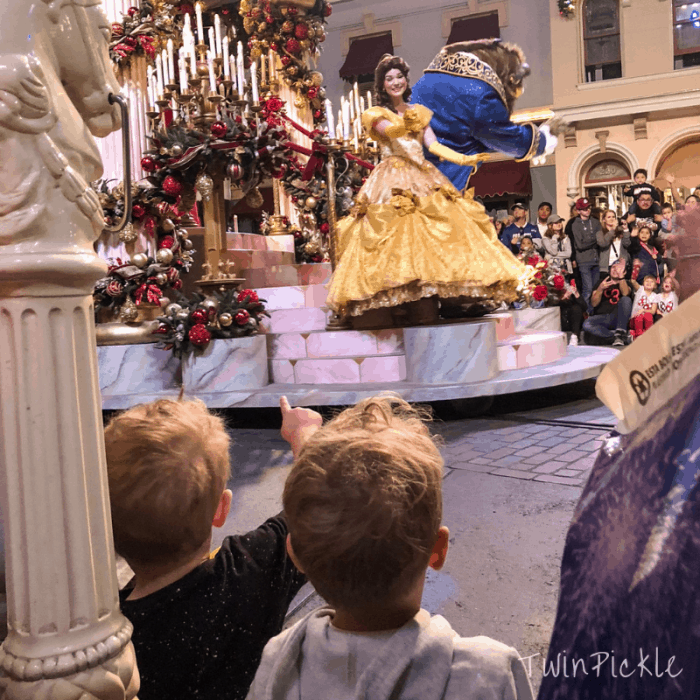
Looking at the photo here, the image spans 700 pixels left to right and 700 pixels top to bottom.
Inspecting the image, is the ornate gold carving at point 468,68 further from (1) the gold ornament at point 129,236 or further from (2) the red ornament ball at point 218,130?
(1) the gold ornament at point 129,236

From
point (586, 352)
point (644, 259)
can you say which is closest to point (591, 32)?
point (644, 259)

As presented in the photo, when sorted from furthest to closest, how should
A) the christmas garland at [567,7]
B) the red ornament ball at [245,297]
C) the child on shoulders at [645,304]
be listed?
1. the christmas garland at [567,7]
2. the child on shoulders at [645,304]
3. the red ornament ball at [245,297]

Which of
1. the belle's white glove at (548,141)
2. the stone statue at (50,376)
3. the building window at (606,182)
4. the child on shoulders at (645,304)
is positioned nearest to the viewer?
the stone statue at (50,376)

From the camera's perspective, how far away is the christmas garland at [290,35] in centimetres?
793

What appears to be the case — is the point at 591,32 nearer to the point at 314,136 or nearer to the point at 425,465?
the point at 314,136

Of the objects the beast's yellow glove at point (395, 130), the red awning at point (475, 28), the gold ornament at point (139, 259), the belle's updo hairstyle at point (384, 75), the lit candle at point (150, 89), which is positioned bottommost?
the gold ornament at point (139, 259)

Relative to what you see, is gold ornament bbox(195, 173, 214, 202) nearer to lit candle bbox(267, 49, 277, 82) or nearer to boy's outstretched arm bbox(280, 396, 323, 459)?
lit candle bbox(267, 49, 277, 82)

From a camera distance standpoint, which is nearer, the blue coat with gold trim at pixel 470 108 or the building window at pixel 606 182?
the blue coat with gold trim at pixel 470 108

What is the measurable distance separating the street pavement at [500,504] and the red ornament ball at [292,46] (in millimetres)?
5144

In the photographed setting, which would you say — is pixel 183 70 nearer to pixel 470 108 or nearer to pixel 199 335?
pixel 199 335

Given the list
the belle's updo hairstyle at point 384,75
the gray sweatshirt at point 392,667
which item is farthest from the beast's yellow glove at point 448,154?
the gray sweatshirt at point 392,667

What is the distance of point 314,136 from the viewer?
230 inches

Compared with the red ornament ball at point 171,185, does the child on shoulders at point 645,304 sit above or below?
below

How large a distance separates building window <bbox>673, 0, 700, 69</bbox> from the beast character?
36.6 ft
